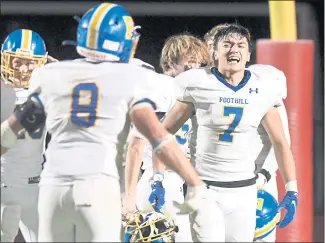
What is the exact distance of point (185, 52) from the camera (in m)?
4.35

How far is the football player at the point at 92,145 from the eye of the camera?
116 inches

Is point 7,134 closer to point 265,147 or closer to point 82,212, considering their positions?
point 82,212

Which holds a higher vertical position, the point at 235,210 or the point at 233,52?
the point at 233,52

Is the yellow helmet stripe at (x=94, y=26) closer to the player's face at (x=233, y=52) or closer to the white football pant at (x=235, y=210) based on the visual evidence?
the player's face at (x=233, y=52)

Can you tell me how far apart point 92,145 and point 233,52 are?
856mm

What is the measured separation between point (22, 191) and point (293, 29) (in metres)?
1.69

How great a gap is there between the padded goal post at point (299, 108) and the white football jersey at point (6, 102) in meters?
1.49

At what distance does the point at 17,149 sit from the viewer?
3719 mm

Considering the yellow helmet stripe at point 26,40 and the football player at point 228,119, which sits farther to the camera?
the yellow helmet stripe at point 26,40

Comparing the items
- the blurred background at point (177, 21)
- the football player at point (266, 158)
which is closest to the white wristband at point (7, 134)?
the football player at point (266, 158)

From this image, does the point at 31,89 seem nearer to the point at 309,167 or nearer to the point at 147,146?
the point at 147,146

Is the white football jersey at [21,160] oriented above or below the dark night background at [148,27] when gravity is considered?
below

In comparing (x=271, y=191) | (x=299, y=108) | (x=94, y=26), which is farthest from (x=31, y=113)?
(x=299, y=108)

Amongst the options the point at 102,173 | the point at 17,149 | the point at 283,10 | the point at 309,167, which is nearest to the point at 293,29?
the point at 283,10
